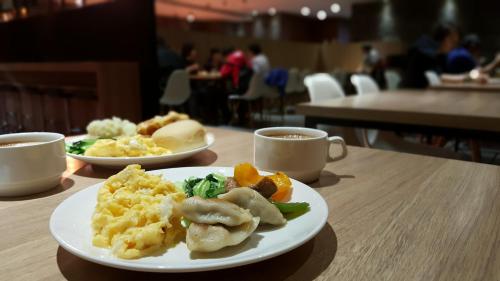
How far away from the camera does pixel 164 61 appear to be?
16.3 ft

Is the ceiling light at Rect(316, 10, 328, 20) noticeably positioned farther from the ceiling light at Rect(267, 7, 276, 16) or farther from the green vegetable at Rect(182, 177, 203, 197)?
the green vegetable at Rect(182, 177, 203, 197)

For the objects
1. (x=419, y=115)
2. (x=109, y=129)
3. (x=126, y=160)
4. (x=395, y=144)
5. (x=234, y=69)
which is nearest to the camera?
(x=126, y=160)

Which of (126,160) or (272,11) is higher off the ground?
(272,11)

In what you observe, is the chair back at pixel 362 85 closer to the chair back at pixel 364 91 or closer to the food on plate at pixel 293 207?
the chair back at pixel 364 91

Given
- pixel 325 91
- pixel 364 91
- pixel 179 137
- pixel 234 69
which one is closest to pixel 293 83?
pixel 234 69

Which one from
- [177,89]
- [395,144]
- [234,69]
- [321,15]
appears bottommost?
[395,144]

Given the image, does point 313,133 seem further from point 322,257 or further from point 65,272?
point 65,272

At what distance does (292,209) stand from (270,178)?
0.27 ft

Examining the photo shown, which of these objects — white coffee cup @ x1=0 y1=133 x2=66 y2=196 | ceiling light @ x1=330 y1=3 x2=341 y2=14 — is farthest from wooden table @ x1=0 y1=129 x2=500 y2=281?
ceiling light @ x1=330 y1=3 x2=341 y2=14

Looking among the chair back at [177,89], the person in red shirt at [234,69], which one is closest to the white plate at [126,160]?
the chair back at [177,89]

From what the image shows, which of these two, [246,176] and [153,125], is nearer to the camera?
[246,176]

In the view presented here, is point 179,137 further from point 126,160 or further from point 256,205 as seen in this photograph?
point 256,205

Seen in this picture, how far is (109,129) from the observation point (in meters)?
1.05

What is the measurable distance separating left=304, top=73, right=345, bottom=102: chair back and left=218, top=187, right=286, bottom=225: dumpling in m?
1.81
